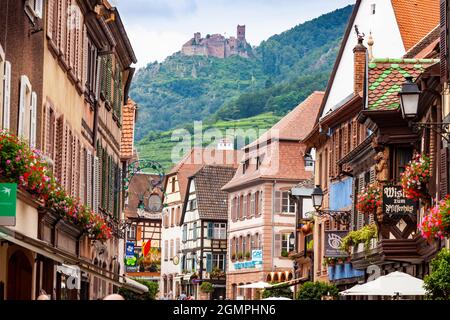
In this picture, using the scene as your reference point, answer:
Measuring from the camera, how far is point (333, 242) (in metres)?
44.0

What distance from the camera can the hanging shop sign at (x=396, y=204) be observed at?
30.4 metres

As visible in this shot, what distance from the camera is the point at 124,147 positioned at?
189 feet

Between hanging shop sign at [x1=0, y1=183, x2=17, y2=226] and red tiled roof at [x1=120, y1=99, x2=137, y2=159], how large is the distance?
41.9m

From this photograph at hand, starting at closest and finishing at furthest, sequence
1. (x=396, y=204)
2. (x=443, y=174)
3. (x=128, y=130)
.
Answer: (x=443, y=174), (x=396, y=204), (x=128, y=130)

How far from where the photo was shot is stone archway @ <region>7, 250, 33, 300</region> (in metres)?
A: 21.3

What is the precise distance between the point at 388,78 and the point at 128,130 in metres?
27.0

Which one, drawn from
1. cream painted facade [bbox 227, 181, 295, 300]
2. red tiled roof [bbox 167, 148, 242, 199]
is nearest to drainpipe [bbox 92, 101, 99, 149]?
cream painted facade [bbox 227, 181, 295, 300]

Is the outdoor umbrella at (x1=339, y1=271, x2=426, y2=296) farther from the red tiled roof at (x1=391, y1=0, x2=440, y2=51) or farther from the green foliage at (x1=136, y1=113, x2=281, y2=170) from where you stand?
the green foliage at (x1=136, y1=113, x2=281, y2=170)

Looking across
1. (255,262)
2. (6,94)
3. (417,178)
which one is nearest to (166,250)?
(255,262)

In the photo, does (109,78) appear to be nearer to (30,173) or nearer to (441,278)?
(441,278)

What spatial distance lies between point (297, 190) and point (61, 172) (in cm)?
3424

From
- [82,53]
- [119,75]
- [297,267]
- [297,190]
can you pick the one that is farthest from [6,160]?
[297,267]

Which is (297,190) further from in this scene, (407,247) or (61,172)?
(61,172)

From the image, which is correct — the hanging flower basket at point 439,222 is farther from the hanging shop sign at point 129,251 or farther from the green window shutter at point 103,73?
the hanging shop sign at point 129,251
